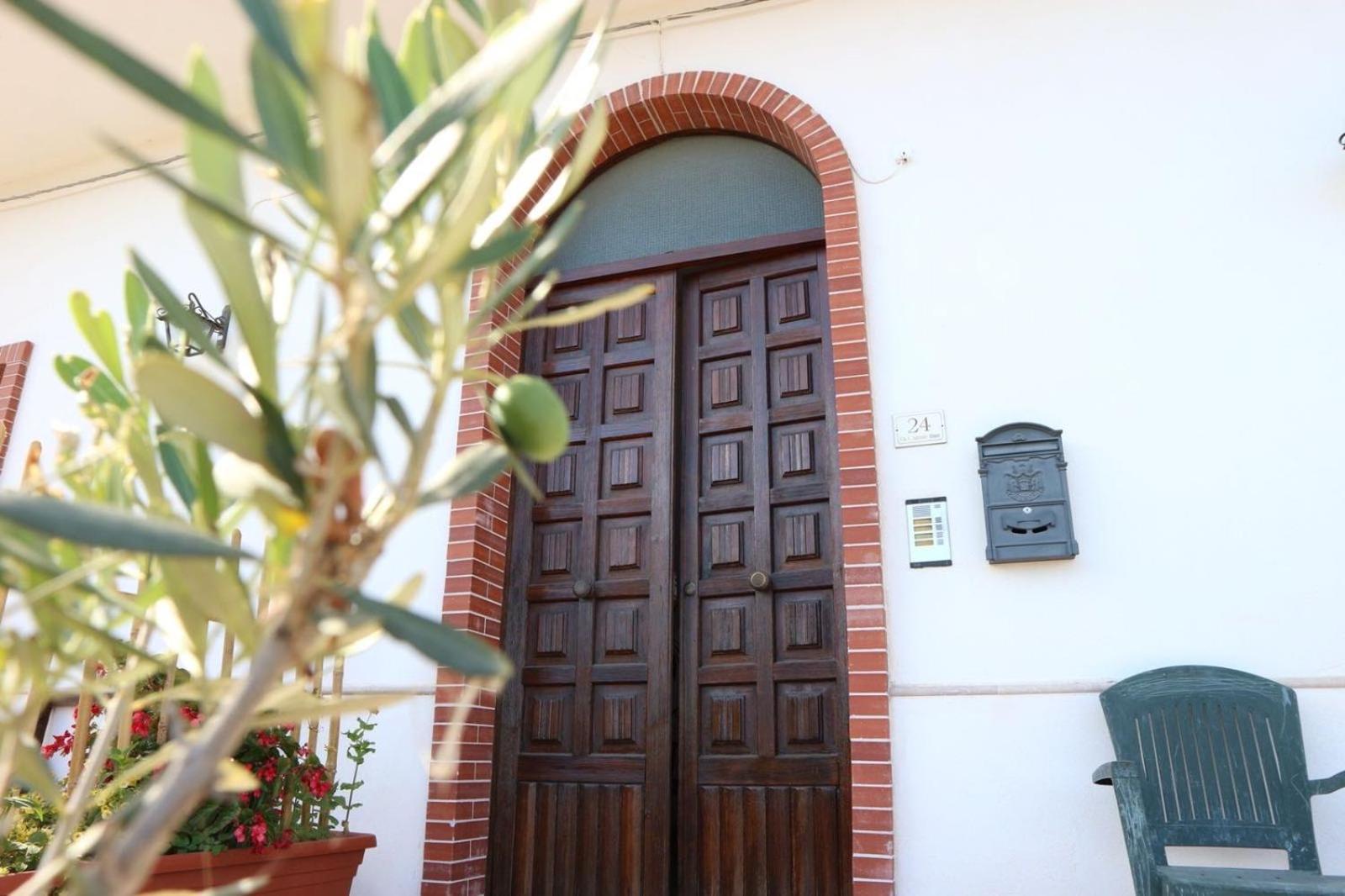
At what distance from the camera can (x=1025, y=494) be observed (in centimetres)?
296

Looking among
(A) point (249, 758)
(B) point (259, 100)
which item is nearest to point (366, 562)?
(B) point (259, 100)

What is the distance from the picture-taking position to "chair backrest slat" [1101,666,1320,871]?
2.41 metres

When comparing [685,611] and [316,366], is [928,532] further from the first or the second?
[316,366]

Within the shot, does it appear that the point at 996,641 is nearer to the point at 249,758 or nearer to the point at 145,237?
the point at 249,758

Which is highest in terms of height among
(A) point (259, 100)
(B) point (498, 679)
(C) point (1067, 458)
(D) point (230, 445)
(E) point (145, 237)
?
(E) point (145, 237)

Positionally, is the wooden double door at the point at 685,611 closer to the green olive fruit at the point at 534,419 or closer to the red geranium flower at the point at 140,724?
the red geranium flower at the point at 140,724

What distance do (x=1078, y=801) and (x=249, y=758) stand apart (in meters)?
2.31

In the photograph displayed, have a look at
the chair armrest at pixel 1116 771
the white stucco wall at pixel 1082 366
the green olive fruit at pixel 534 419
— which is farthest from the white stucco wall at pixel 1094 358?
the green olive fruit at pixel 534 419

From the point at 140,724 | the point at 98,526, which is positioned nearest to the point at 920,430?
the point at 140,724

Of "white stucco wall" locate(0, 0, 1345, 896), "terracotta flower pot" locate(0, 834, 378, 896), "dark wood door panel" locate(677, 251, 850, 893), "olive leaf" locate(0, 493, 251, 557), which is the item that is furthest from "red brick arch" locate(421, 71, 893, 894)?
"olive leaf" locate(0, 493, 251, 557)

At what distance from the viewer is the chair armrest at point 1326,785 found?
2.34 meters

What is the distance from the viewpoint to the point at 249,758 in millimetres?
2340

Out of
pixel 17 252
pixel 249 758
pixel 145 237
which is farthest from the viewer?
pixel 17 252

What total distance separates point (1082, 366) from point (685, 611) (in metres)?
1.66
